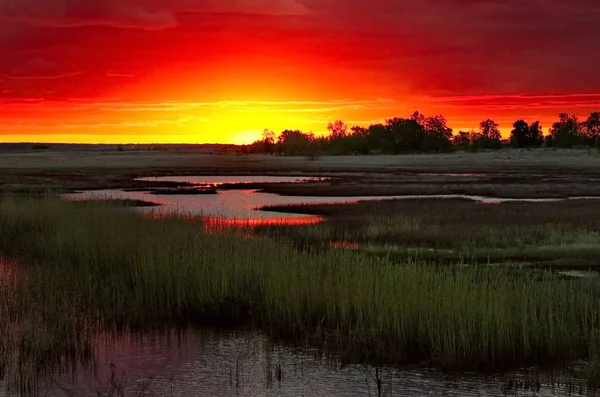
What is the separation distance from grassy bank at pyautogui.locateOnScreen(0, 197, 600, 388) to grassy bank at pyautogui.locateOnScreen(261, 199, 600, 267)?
169 inches

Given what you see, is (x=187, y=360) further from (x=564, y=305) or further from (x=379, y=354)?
(x=564, y=305)

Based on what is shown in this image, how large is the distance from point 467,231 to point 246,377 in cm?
2007

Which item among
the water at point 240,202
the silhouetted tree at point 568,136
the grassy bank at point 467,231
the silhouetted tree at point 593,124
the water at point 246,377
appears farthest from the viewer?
the silhouetted tree at point 593,124

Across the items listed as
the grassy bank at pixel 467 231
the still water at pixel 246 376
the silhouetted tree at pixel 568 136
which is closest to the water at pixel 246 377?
the still water at pixel 246 376

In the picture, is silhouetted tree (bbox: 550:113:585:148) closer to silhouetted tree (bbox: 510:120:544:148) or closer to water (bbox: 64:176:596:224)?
silhouetted tree (bbox: 510:120:544:148)

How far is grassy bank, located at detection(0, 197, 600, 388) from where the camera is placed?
13.6 m

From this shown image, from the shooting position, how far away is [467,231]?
31125 millimetres

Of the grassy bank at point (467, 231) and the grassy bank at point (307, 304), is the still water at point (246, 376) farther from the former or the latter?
the grassy bank at point (467, 231)

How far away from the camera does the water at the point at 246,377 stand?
12.2 metres

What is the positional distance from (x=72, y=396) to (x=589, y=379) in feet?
29.1

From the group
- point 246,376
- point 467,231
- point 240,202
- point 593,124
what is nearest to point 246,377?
point 246,376

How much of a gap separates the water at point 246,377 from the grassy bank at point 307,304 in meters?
0.61

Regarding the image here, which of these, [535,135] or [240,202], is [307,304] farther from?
[535,135]

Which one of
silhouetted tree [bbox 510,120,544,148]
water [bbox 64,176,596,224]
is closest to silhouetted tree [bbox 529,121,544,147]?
silhouetted tree [bbox 510,120,544,148]
